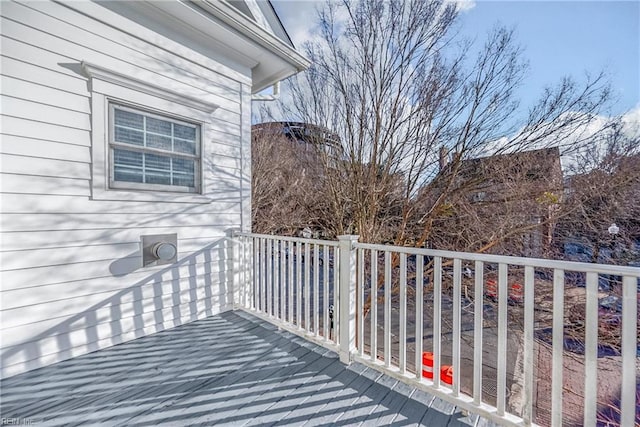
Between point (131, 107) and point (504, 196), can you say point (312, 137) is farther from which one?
point (504, 196)

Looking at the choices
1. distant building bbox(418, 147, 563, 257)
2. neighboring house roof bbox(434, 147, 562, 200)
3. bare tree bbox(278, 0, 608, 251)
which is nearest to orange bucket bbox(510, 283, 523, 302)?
distant building bbox(418, 147, 563, 257)

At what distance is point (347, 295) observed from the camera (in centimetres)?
235

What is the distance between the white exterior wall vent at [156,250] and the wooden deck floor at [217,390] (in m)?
0.79

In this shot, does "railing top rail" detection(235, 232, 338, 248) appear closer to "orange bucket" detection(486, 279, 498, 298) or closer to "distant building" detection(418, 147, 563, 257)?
"distant building" detection(418, 147, 563, 257)

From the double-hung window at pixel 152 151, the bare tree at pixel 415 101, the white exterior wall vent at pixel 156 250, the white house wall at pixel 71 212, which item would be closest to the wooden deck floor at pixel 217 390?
the white house wall at pixel 71 212

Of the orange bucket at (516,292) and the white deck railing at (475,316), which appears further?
the orange bucket at (516,292)

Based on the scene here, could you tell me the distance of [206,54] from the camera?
345 centimetres

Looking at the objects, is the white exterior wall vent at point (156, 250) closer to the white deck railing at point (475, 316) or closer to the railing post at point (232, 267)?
the railing post at point (232, 267)

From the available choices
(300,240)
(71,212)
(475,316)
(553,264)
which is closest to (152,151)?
(71,212)

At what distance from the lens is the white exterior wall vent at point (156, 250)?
2.92 meters

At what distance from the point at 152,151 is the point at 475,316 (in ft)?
10.3

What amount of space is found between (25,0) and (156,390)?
3.11 m

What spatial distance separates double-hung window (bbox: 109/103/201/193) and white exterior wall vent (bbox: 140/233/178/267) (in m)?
0.51

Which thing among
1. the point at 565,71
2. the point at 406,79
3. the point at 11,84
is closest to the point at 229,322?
the point at 11,84
